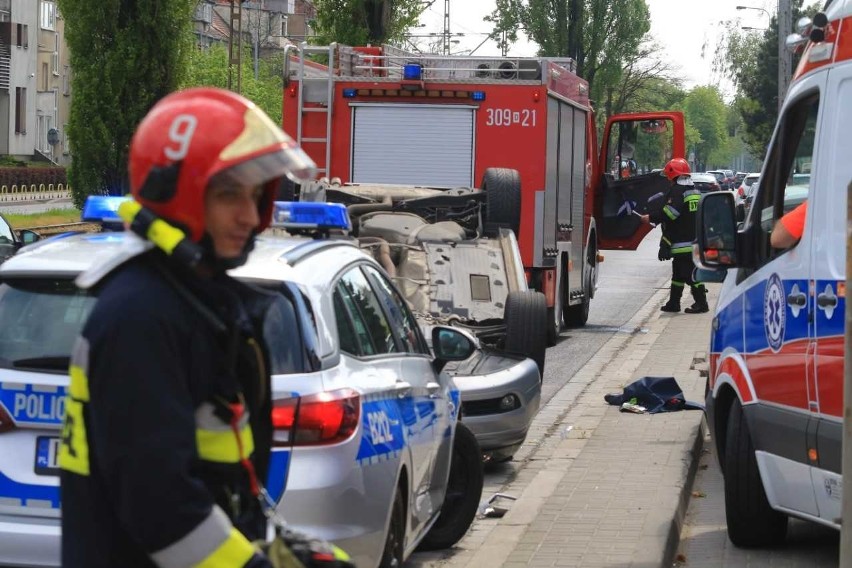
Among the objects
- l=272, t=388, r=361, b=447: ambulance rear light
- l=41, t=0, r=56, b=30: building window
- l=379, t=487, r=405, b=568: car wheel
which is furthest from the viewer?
l=41, t=0, r=56, b=30: building window

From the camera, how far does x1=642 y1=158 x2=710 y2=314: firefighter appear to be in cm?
1914

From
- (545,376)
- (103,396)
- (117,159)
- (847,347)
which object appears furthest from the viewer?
(117,159)

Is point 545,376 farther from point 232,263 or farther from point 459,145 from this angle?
point 232,263

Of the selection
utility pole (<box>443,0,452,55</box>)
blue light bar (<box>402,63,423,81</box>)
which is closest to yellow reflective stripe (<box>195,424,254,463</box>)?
blue light bar (<box>402,63,423,81</box>)

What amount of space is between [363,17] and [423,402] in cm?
2402

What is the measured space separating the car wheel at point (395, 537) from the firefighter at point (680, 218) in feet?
46.3

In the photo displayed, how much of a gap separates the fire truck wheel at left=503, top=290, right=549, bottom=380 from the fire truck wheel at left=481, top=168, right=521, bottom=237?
1565mm

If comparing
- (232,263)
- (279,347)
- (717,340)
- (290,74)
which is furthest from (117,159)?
(232,263)

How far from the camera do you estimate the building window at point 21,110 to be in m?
71.8

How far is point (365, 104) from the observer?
15617 millimetres

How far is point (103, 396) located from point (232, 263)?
35 cm

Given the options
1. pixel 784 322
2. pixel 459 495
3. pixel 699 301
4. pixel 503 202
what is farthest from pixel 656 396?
pixel 699 301

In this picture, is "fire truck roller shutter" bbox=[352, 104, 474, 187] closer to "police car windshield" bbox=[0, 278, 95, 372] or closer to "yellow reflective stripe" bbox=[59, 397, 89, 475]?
"police car windshield" bbox=[0, 278, 95, 372]

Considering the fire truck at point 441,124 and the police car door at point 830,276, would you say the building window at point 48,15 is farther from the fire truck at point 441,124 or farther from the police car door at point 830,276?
the police car door at point 830,276
